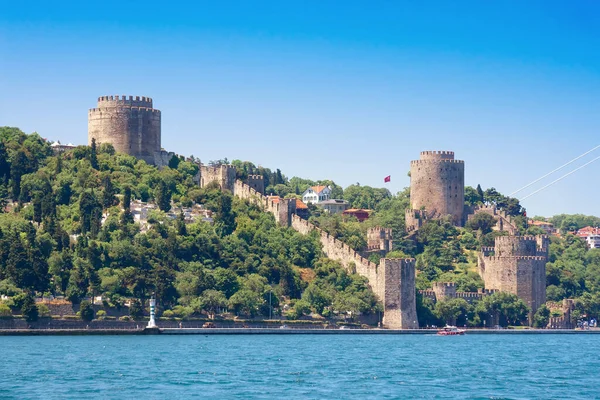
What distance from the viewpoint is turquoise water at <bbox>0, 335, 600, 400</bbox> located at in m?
51.5

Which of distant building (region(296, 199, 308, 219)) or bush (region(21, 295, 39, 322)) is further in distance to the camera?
distant building (region(296, 199, 308, 219))

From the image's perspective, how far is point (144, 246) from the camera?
85312 mm

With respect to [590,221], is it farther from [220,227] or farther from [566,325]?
[220,227]

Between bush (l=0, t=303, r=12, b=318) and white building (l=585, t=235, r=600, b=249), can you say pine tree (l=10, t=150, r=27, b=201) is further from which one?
white building (l=585, t=235, r=600, b=249)

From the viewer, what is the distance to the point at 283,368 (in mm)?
59844

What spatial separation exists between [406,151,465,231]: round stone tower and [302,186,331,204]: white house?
898 inches

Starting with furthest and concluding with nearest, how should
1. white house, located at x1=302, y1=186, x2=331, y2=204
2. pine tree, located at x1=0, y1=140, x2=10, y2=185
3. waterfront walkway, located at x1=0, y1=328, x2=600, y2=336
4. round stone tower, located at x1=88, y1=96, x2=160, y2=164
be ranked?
1. white house, located at x1=302, y1=186, x2=331, y2=204
2. round stone tower, located at x1=88, y1=96, x2=160, y2=164
3. pine tree, located at x1=0, y1=140, x2=10, y2=185
4. waterfront walkway, located at x1=0, y1=328, x2=600, y2=336

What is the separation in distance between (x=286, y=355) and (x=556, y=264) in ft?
148

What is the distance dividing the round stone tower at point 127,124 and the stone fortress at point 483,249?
68.3ft

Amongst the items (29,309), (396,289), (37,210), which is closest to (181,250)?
(37,210)

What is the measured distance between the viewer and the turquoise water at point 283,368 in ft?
169

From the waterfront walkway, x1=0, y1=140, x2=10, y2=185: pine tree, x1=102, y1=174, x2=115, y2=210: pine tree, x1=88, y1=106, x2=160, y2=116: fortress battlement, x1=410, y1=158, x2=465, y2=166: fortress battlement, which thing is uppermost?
x1=88, y1=106, x2=160, y2=116: fortress battlement

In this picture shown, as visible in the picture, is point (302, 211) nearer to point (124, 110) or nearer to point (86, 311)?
point (124, 110)

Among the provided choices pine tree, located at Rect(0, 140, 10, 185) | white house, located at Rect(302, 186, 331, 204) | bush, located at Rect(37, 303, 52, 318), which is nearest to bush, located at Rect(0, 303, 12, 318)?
bush, located at Rect(37, 303, 52, 318)
